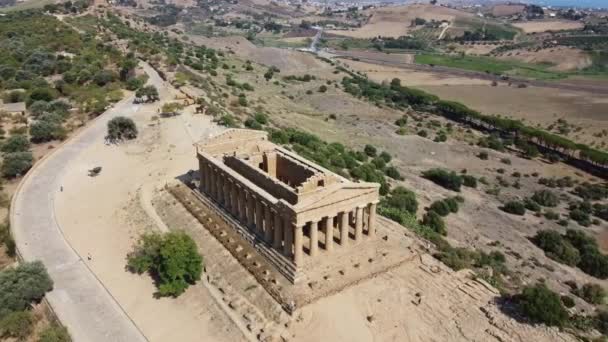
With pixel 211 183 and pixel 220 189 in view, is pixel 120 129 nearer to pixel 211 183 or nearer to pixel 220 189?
pixel 211 183

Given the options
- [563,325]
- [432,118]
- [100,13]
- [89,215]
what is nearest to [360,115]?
[432,118]

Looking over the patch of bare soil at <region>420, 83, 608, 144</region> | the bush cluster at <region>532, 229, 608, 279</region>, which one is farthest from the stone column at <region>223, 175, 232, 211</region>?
the patch of bare soil at <region>420, 83, 608, 144</region>

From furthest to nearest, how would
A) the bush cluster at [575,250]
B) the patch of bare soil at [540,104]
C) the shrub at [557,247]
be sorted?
the patch of bare soil at [540,104]
the shrub at [557,247]
the bush cluster at [575,250]

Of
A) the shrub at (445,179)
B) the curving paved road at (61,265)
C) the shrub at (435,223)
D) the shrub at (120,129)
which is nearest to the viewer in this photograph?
the curving paved road at (61,265)

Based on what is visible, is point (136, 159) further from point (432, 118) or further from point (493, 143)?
point (432, 118)

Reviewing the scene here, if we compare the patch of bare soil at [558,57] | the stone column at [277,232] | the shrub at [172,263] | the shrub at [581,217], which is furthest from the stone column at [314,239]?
the patch of bare soil at [558,57]

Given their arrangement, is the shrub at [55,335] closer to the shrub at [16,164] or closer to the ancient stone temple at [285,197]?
the ancient stone temple at [285,197]
